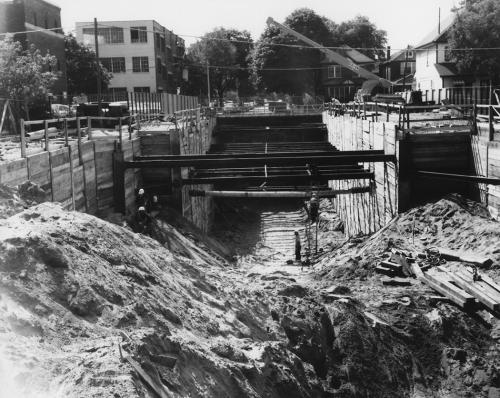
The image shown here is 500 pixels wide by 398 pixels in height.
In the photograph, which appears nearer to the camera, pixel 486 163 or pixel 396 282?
pixel 396 282

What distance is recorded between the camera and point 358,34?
372ft

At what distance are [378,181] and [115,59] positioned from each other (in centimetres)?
5777

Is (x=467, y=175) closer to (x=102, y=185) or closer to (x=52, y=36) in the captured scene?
(x=102, y=185)

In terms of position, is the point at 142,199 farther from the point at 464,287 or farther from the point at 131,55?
the point at 131,55

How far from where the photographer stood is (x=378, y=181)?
27547 mm

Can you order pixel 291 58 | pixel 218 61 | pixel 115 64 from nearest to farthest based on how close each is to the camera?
pixel 115 64 → pixel 291 58 → pixel 218 61

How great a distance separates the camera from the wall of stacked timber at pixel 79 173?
1797cm

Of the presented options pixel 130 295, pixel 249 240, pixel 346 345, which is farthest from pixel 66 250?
pixel 249 240

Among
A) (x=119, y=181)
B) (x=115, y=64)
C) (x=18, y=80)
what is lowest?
(x=119, y=181)

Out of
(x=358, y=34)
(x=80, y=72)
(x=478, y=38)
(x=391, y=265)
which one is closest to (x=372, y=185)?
(x=391, y=265)

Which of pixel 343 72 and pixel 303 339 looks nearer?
pixel 303 339

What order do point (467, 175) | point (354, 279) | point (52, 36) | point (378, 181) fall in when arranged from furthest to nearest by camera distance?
point (52, 36) < point (378, 181) < point (467, 175) < point (354, 279)

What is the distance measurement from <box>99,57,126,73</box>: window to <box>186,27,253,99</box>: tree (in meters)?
18.0

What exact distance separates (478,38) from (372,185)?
32.4 meters
